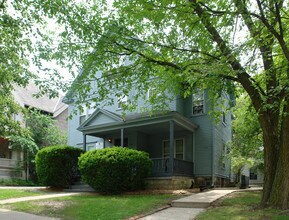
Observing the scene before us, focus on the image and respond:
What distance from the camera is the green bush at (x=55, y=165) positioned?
703 inches

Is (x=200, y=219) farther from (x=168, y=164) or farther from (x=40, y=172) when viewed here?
(x=40, y=172)

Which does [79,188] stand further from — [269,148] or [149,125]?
[269,148]

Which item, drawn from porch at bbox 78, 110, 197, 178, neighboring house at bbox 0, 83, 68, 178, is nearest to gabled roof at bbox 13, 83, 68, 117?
neighboring house at bbox 0, 83, 68, 178

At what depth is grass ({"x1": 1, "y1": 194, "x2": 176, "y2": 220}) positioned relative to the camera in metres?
9.97

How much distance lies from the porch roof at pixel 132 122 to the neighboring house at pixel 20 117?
21.1 ft

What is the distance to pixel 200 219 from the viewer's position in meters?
8.96

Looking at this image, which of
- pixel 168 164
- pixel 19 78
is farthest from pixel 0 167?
pixel 19 78

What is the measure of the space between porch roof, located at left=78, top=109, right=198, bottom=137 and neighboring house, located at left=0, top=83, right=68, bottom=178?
6.43 meters

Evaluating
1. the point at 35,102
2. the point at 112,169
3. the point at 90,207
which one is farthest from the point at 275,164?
the point at 35,102

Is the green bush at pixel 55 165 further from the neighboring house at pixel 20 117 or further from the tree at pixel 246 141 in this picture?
the tree at pixel 246 141

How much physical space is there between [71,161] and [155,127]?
5101mm

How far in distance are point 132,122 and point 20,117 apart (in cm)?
1583

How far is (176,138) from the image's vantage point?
19922mm

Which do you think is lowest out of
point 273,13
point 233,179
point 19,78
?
point 233,179
